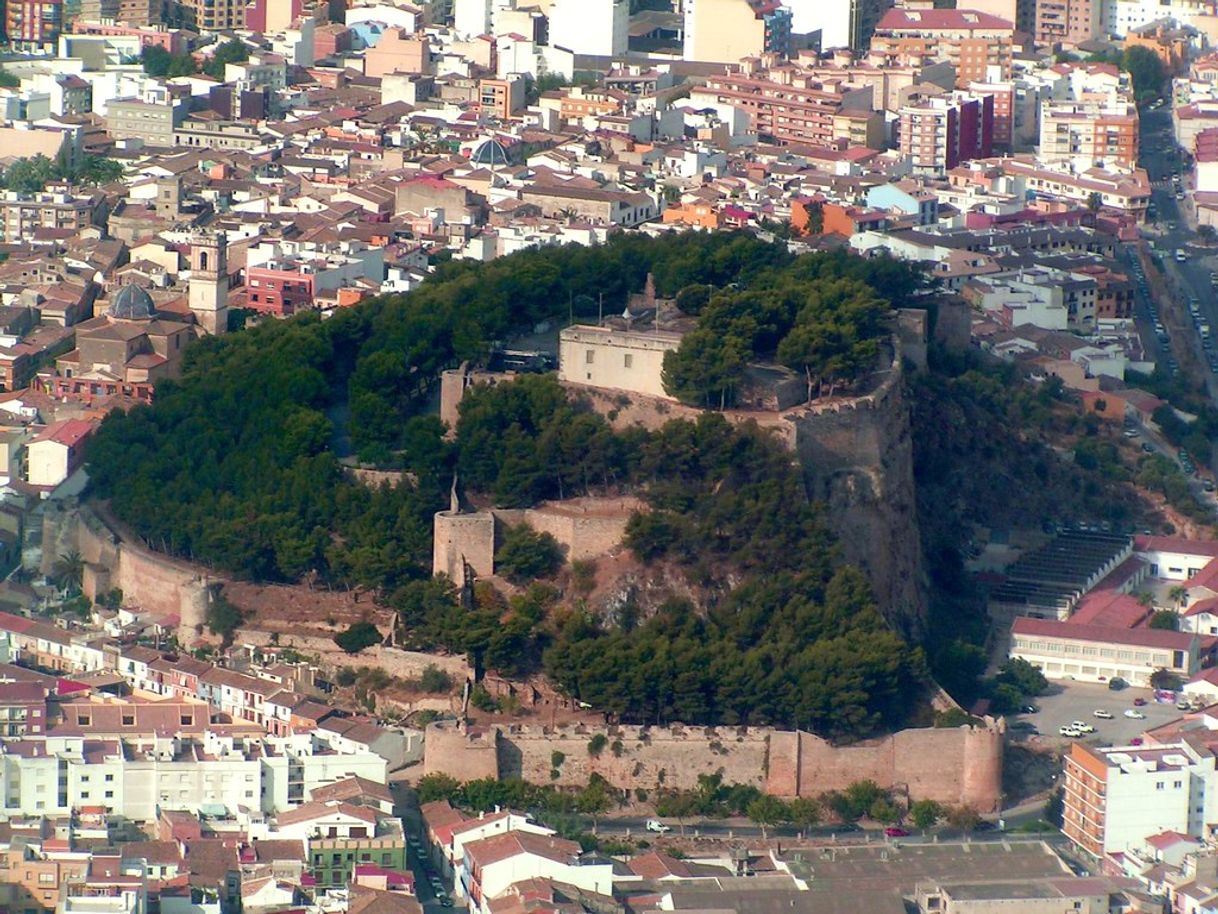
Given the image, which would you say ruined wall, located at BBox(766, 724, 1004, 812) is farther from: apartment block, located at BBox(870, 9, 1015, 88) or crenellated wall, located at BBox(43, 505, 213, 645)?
apartment block, located at BBox(870, 9, 1015, 88)

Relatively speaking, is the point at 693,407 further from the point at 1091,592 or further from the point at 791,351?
the point at 1091,592

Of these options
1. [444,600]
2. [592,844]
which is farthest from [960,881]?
[444,600]

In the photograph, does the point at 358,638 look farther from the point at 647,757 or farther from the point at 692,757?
the point at 692,757

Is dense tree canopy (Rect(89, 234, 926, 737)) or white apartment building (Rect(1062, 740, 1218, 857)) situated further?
dense tree canopy (Rect(89, 234, 926, 737))

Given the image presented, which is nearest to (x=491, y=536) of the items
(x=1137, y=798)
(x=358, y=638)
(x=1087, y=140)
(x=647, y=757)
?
(x=358, y=638)

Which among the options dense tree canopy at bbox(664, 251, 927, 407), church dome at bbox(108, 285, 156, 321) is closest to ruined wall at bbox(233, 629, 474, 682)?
dense tree canopy at bbox(664, 251, 927, 407)

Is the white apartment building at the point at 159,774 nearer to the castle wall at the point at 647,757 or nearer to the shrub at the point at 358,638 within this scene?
the castle wall at the point at 647,757

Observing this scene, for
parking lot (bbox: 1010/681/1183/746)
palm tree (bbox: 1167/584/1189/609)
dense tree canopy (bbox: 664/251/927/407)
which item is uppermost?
dense tree canopy (bbox: 664/251/927/407)
